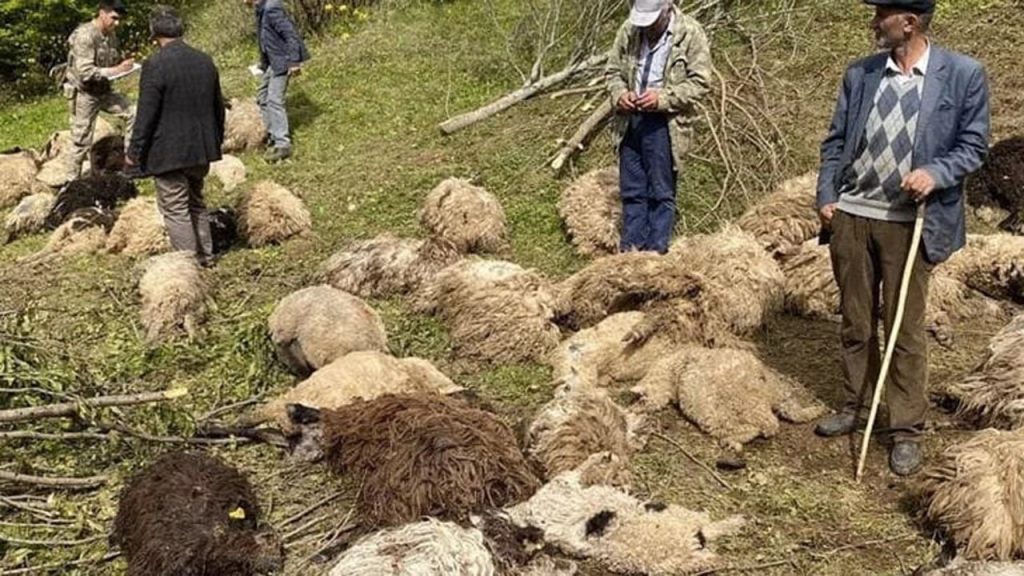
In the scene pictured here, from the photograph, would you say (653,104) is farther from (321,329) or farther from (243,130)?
(243,130)

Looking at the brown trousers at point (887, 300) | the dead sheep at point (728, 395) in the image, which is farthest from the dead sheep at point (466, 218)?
the brown trousers at point (887, 300)

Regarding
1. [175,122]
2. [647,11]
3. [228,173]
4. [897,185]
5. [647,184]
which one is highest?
[647,11]

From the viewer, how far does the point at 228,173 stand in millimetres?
10078

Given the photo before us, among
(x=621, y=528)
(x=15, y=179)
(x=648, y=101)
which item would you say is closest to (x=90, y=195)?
(x=15, y=179)

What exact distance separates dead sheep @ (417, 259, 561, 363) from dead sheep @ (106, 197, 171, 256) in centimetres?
276

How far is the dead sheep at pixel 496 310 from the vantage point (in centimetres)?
611

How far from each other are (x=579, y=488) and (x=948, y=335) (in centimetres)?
304

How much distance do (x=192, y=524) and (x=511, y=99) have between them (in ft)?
25.9

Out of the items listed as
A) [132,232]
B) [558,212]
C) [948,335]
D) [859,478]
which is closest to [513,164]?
[558,212]

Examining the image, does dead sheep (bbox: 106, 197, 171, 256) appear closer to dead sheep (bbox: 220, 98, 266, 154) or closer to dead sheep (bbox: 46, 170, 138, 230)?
dead sheep (bbox: 46, 170, 138, 230)

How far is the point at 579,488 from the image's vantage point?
4.34m

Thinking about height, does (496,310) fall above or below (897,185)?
below

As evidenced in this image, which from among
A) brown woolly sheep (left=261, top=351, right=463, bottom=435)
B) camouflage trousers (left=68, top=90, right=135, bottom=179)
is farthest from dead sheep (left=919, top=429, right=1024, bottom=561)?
camouflage trousers (left=68, top=90, right=135, bottom=179)

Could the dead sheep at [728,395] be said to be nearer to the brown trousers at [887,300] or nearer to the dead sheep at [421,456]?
the brown trousers at [887,300]
